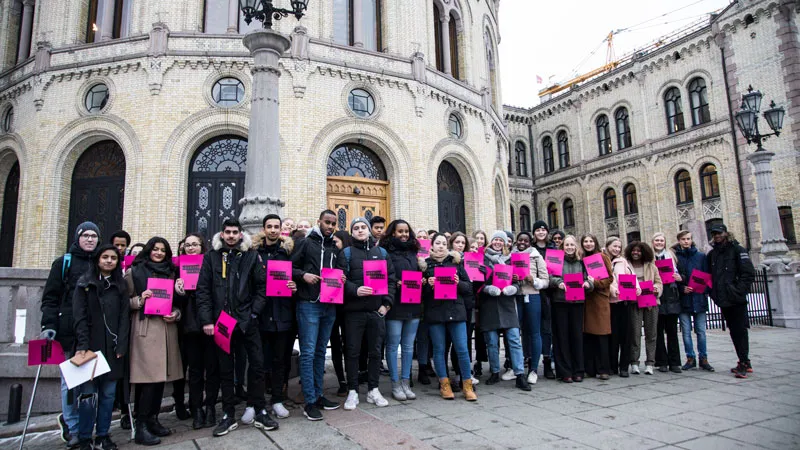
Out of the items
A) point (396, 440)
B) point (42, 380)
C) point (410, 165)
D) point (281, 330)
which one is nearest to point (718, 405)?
point (396, 440)

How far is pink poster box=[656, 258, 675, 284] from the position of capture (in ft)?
24.3

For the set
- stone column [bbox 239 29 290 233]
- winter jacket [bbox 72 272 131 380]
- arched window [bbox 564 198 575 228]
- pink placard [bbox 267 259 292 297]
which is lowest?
winter jacket [bbox 72 272 131 380]

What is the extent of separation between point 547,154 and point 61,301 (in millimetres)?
36136

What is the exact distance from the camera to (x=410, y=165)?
52.4 ft

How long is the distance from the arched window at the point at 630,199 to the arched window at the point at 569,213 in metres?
4.47

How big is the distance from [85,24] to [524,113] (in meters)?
30.0

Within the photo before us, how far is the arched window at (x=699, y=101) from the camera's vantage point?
88.0ft

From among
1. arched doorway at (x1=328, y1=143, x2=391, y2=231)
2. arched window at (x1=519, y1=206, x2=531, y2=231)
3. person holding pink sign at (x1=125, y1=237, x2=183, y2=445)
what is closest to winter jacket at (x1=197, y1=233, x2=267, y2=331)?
person holding pink sign at (x1=125, y1=237, x2=183, y2=445)

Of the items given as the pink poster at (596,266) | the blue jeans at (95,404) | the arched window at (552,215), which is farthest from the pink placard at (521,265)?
the arched window at (552,215)

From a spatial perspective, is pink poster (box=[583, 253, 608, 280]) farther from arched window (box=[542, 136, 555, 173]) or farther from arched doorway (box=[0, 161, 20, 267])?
arched window (box=[542, 136, 555, 173])

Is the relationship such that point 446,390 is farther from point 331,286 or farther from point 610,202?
point 610,202

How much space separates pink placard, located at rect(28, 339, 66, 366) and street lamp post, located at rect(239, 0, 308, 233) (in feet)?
8.77

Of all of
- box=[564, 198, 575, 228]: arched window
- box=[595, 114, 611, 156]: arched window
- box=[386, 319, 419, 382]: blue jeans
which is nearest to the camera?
box=[386, 319, 419, 382]: blue jeans

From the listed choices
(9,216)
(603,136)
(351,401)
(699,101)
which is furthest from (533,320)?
(603,136)
